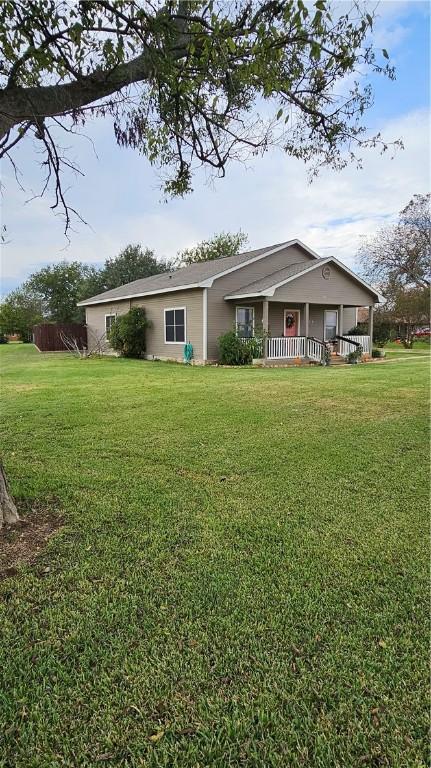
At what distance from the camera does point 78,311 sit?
37750 millimetres

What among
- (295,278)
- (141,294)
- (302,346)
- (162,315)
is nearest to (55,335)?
(141,294)

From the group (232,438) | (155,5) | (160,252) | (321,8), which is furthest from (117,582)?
(160,252)

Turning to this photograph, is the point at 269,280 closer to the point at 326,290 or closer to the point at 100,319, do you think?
the point at 326,290

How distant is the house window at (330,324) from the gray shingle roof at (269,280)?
3.16 meters

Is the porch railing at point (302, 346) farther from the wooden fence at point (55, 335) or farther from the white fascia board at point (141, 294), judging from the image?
the wooden fence at point (55, 335)

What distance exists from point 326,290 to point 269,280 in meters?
3.05

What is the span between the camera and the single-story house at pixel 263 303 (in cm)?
1638

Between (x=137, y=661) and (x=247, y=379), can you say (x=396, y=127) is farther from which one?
(x=247, y=379)

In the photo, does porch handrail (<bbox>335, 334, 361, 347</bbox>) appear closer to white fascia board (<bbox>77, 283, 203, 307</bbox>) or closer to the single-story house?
the single-story house

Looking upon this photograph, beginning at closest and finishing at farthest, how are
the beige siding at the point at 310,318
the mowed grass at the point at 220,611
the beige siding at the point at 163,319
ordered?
1. the mowed grass at the point at 220,611
2. the beige siding at the point at 163,319
3. the beige siding at the point at 310,318

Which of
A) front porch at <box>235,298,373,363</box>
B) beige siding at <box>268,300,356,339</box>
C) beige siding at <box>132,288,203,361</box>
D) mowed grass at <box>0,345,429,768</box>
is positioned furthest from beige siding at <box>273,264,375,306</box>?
mowed grass at <box>0,345,429,768</box>

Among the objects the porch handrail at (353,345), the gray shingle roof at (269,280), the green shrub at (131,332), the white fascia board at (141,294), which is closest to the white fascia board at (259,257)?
the white fascia board at (141,294)

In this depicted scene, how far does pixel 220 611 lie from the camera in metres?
2.20

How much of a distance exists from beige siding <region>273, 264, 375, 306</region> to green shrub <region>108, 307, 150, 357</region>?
6965 mm
